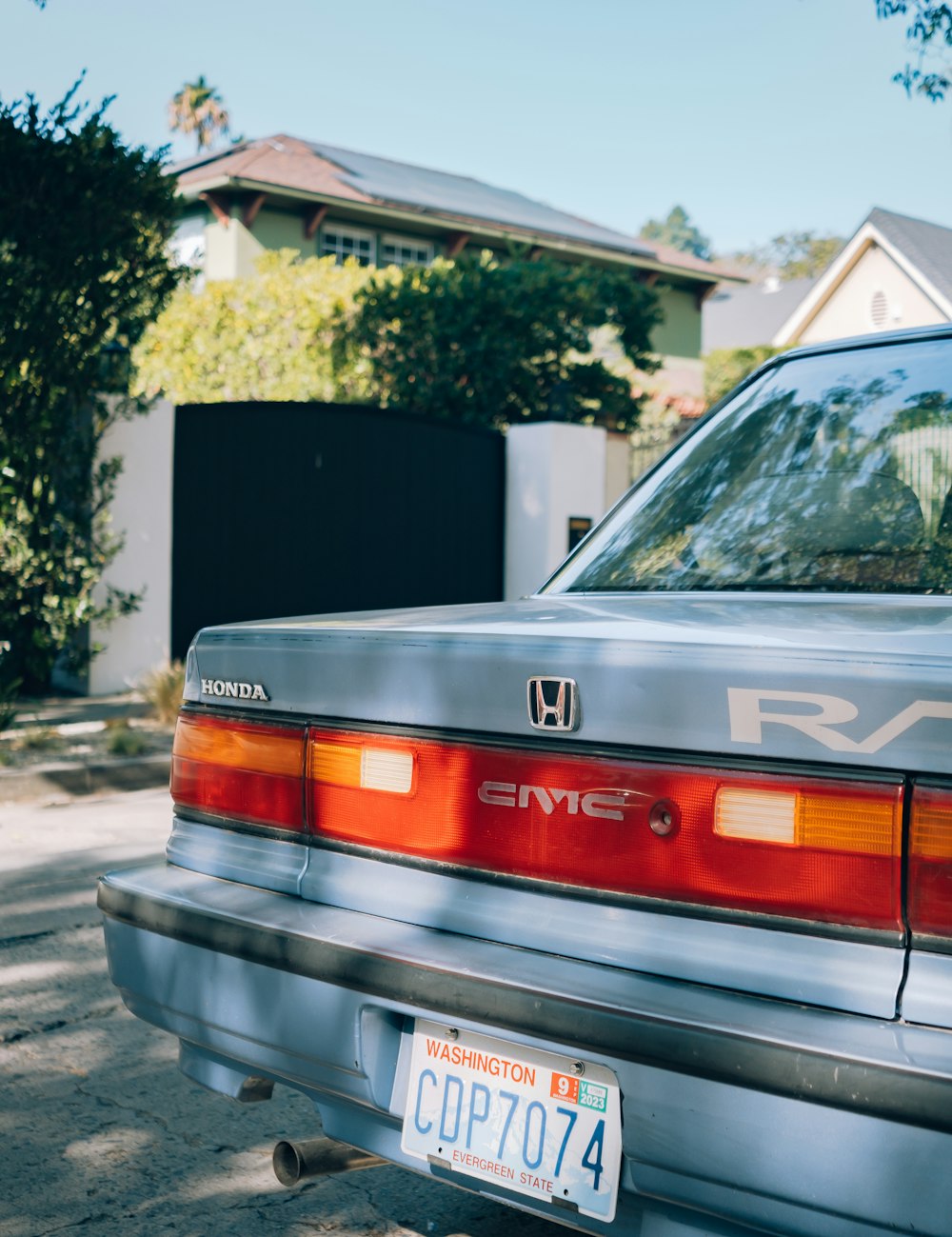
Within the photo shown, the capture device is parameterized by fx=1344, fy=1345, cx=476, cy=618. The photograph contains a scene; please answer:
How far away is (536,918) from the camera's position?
210 cm

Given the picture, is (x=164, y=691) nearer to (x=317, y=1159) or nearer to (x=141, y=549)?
(x=141, y=549)

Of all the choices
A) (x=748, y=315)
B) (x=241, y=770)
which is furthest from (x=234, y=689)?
(x=748, y=315)

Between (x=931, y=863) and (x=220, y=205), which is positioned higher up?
(x=220, y=205)

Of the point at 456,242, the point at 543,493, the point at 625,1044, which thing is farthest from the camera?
the point at 456,242

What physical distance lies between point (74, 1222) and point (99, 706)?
7688 mm

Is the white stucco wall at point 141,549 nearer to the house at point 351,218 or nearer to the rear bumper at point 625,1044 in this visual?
the rear bumper at point 625,1044

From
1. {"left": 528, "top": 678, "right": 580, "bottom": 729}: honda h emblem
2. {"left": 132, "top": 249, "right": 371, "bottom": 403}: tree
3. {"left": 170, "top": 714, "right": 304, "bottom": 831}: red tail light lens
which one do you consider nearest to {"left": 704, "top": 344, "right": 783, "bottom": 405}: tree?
{"left": 132, "top": 249, "right": 371, "bottom": 403}: tree

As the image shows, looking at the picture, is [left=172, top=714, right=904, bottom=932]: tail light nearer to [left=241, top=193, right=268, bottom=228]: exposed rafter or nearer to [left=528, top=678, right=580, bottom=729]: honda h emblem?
[left=528, top=678, right=580, bottom=729]: honda h emblem

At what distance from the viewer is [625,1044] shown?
1.88 meters

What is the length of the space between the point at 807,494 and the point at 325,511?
394 inches

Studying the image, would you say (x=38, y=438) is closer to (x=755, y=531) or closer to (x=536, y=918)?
(x=755, y=531)

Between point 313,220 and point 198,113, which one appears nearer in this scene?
point 313,220

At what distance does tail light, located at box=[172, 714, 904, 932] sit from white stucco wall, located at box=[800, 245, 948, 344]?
106 feet

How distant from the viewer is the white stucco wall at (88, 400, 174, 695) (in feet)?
34.7
